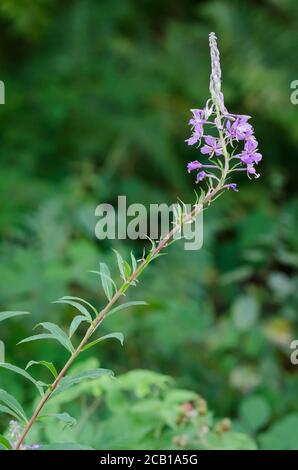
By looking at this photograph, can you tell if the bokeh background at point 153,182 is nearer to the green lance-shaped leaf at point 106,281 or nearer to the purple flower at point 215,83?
the green lance-shaped leaf at point 106,281

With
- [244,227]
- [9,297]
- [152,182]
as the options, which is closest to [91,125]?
[152,182]

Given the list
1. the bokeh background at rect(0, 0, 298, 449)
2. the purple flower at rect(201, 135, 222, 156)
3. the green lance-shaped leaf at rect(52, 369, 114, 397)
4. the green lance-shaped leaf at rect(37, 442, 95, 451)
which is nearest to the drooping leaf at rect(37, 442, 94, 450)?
the green lance-shaped leaf at rect(37, 442, 95, 451)

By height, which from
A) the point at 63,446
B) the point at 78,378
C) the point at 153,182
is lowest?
the point at 63,446

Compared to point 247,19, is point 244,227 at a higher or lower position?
lower

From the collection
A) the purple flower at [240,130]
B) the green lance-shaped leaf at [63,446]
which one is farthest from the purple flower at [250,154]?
the green lance-shaped leaf at [63,446]

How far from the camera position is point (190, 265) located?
3.31 metres

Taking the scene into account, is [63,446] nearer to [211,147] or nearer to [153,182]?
[211,147]

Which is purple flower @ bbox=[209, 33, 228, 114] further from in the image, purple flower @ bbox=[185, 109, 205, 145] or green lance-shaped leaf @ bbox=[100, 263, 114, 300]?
green lance-shaped leaf @ bbox=[100, 263, 114, 300]

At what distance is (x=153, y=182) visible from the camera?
13.8 feet

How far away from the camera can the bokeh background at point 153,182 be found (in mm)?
2834

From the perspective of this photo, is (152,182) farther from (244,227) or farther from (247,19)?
(247,19)

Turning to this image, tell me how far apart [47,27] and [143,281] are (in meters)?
1.72

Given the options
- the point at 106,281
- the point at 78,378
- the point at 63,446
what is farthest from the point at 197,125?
the point at 63,446

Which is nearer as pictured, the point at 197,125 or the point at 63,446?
the point at 197,125
